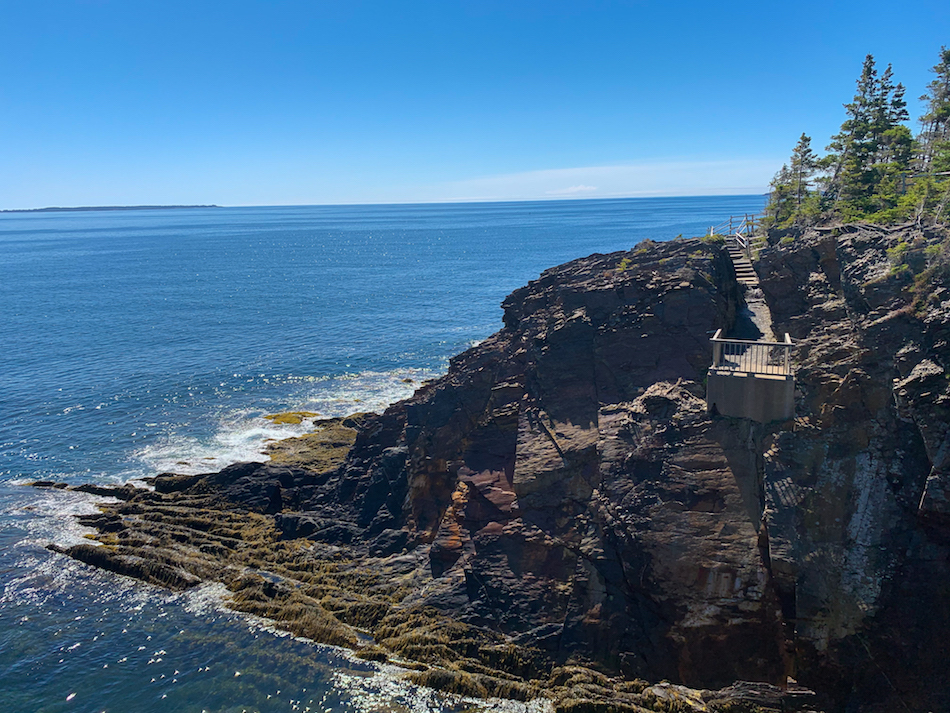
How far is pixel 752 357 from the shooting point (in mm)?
20312

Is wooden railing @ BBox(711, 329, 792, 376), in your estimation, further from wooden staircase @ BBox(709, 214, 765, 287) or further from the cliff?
wooden staircase @ BBox(709, 214, 765, 287)

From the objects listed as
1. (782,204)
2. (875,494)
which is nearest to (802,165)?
(782,204)

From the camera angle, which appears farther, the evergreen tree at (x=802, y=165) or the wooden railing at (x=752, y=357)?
the evergreen tree at (x=802, y=165)

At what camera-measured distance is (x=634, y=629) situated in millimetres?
20250

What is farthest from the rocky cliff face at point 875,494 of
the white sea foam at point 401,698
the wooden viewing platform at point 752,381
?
the white sea foam at point 401,698

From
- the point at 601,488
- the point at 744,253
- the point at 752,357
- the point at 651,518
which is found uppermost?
the point at 744,253

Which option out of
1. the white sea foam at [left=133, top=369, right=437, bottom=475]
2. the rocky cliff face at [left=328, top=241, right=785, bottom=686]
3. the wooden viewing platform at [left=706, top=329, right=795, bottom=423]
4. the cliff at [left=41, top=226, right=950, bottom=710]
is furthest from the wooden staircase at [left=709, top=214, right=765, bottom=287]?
the white sea foam at [left=133, top=369, right=437, bottom=475]

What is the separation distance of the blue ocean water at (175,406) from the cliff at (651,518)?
76.9 inches

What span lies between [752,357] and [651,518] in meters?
6.29

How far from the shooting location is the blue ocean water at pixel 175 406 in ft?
69.0

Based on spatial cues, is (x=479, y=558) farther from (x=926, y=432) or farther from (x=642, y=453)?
(x=926, y=432)

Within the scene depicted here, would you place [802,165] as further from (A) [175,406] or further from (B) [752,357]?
(A) [175,406]

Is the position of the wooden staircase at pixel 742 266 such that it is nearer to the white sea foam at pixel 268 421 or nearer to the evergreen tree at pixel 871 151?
the evergreen tree at pixel 871 151

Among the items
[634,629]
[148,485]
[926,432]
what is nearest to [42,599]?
[148,485]
